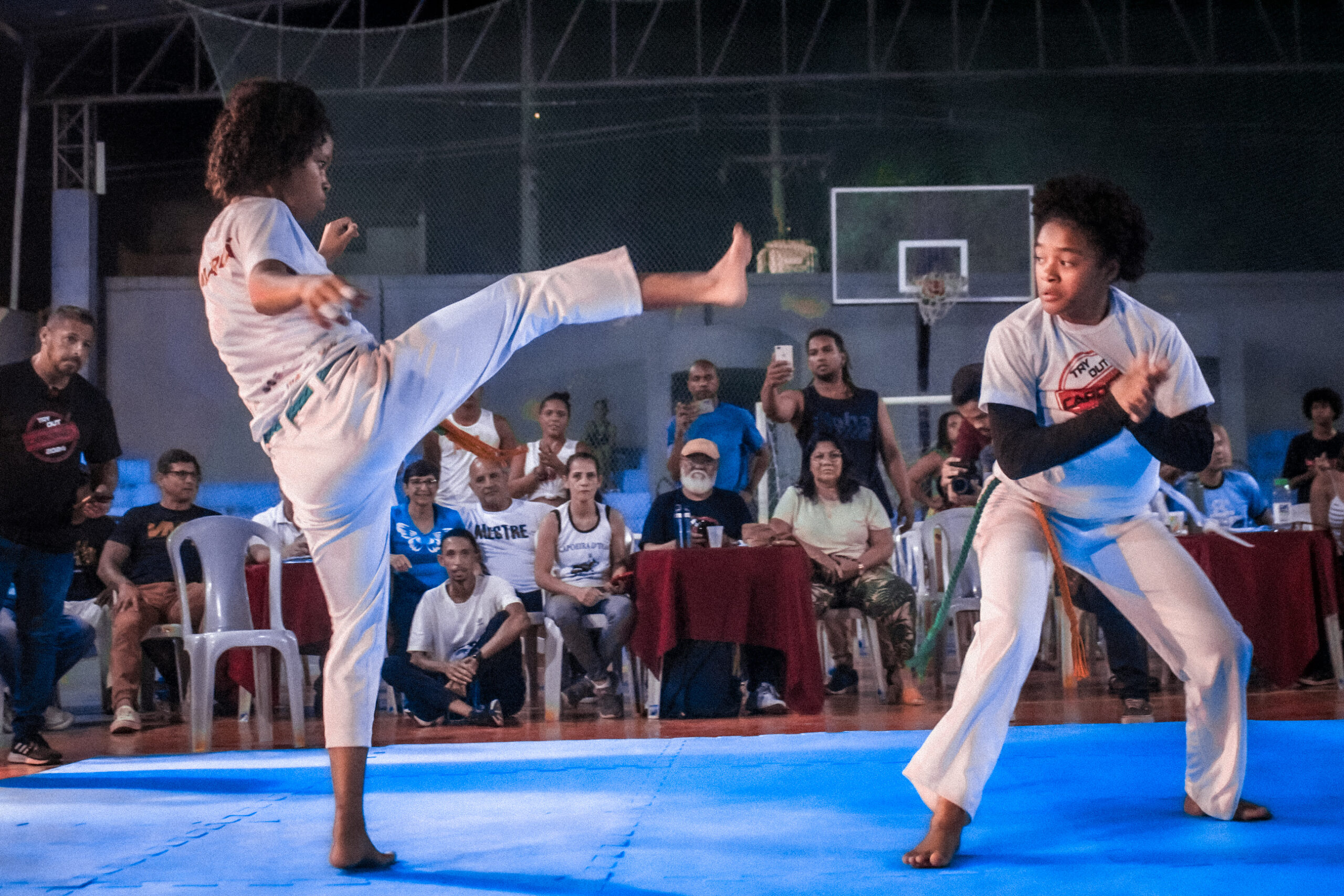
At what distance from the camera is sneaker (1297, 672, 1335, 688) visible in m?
5.17

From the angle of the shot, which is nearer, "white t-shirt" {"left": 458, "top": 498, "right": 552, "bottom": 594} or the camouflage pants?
the camouflage pants

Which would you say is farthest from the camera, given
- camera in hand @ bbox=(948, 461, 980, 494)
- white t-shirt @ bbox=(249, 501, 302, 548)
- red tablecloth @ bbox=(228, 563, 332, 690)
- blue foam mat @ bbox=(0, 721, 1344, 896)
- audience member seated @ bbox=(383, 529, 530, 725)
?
white t-shirt @ bbox=(249, 501, 302, 548)

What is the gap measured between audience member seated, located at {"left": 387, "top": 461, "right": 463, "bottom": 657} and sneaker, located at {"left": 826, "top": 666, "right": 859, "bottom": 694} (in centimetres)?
189

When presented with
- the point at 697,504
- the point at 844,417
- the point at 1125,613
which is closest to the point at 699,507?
the point at 697,504

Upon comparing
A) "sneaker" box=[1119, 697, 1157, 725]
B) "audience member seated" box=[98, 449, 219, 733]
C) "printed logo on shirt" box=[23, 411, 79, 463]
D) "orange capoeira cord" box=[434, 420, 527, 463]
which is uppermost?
"printed logo on shirt" box=[23, 411, 79, 463]

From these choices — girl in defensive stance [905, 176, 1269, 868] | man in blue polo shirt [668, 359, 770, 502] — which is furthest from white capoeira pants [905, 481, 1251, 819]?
man in blue polo shirt [668, 359, 770, 502]

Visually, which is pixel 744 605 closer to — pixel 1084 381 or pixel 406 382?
pixel 1084 381

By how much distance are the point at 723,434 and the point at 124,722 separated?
2.95 m

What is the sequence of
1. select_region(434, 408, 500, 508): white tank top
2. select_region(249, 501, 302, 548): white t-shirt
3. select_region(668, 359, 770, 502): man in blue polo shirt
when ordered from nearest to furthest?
1. select_region(668, 359, 770, 502): man in blue polo shirt
2. select_region(249, 501, 302, 548): white t-shirt
3. select_region(434, 408, 500, 508): white tank top

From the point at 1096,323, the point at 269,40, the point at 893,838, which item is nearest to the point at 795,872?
the point at 893,838

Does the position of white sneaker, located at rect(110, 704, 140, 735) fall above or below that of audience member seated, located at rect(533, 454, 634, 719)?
below

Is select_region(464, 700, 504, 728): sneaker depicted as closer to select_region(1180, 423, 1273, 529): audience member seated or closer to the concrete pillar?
select_region(1180, 423, 1273, 529): audience member seated

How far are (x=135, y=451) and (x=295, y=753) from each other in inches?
292

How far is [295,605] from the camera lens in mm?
5242
